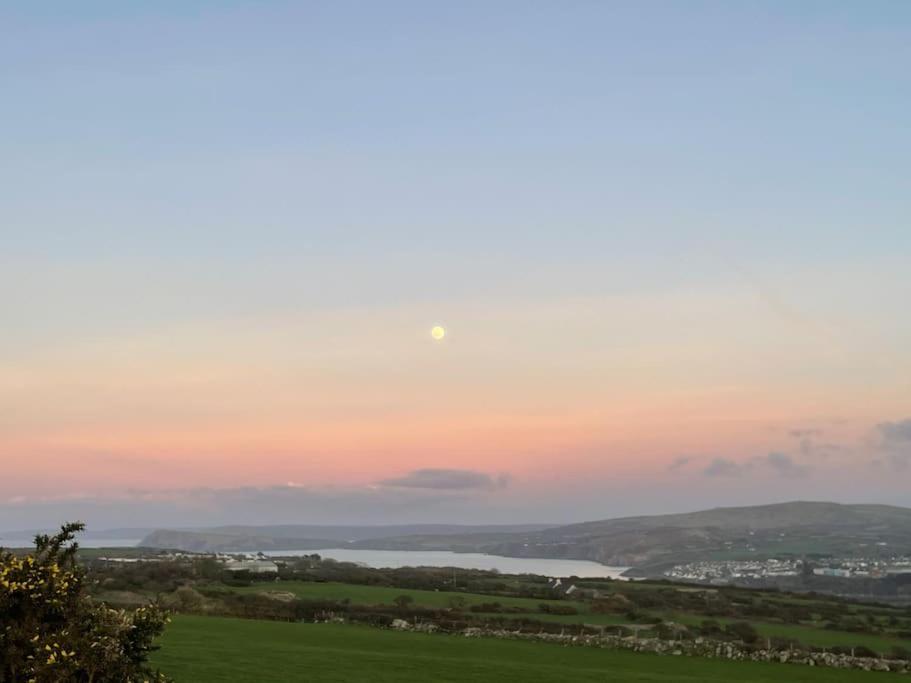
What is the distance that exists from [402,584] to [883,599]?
289ft

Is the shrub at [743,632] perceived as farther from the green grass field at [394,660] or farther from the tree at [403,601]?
the tree at [403,601]

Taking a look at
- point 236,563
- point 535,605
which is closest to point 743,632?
point 535,605

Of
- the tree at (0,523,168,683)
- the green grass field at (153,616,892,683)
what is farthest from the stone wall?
the tree at (0,523,168,683)

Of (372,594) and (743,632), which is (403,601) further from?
(743,632)

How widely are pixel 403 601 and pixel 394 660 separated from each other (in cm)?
4072

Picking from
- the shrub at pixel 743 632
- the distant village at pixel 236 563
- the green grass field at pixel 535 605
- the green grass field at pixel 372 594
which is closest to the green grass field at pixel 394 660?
the shrub at pixel 743 632

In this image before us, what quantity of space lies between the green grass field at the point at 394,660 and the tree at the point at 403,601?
2081 centimetres

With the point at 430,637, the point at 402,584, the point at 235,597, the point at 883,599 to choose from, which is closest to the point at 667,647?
the point at 430,637

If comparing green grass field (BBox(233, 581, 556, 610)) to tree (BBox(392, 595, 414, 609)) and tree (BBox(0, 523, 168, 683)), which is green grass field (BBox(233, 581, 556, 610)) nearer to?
tree (BBox(392, 595, 414, 609))

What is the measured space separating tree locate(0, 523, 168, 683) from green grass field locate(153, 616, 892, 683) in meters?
14.7

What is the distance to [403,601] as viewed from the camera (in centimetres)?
7194

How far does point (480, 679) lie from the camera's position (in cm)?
2900

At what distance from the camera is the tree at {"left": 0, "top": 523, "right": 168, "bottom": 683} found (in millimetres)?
10273

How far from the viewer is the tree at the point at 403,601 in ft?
228
